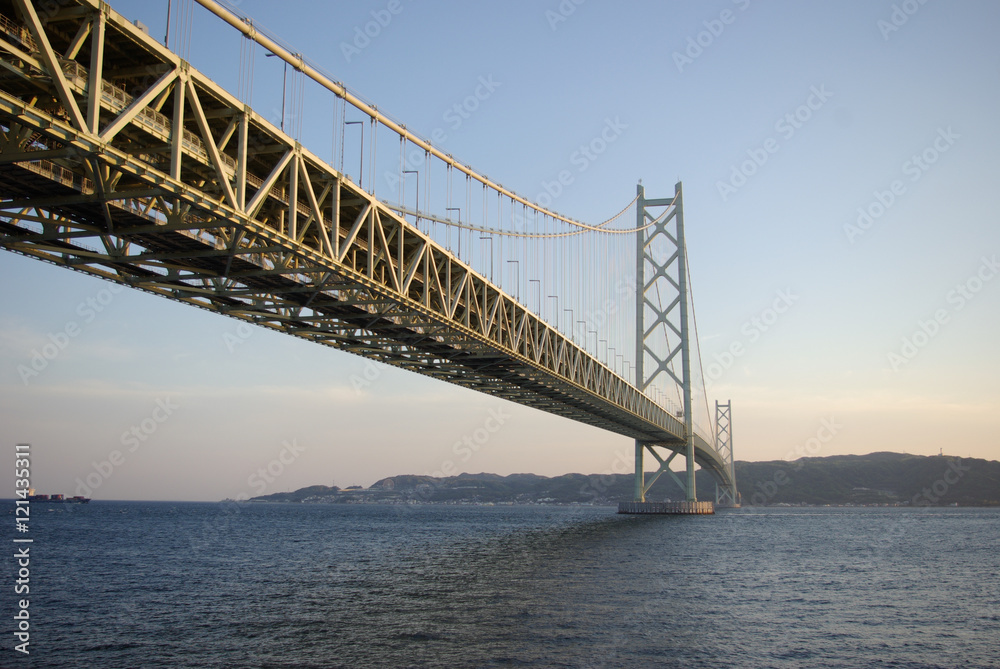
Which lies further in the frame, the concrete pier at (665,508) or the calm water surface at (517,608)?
the concrete pier at (665,508)

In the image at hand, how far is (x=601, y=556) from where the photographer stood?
36344 mm

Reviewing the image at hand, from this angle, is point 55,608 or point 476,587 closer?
point 55,608

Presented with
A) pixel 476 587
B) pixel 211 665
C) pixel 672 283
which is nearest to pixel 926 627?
pixel 476 587

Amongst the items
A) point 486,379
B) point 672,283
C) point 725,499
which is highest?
point 672,283

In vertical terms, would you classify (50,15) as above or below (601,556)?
above

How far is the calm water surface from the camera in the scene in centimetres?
1628

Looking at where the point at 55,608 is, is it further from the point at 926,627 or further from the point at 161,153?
the point at 926,627

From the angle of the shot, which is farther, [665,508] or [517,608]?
[665,508]

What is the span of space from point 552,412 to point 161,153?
1562 inches

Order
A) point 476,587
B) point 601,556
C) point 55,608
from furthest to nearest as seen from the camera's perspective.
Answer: point 601,556, point 476,587, point 55,608

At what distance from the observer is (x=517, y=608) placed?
21.4 metres

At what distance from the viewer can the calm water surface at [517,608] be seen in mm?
16281

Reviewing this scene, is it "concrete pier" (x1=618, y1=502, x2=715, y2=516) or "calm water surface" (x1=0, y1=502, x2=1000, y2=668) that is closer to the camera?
"calm water surface" (x1=0, y1=502, x2=1000, y2=668)

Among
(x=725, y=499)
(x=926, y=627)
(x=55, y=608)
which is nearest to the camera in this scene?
(x=926, y=627)
